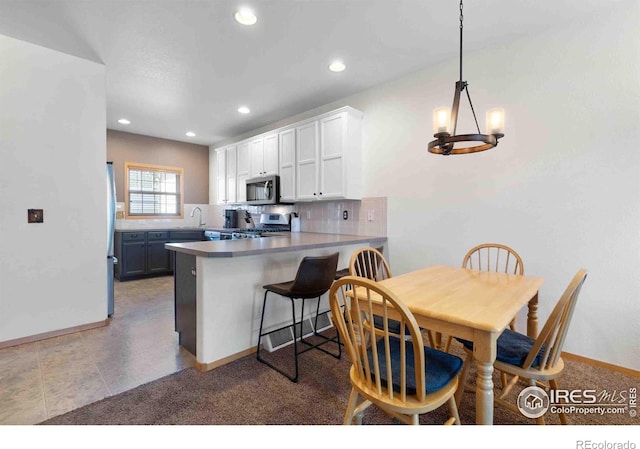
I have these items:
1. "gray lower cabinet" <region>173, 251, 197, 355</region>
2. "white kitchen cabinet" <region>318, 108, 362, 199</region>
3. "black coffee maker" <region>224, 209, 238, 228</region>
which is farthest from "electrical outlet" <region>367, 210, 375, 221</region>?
"black coffee maker" <region>224, 209, 238, 228</region>

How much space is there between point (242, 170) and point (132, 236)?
2.07 metres

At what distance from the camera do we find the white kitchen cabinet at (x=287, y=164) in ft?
13.8

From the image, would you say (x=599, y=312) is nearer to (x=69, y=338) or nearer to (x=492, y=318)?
(x=492, y=318)

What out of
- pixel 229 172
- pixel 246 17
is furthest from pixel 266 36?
pixel 229 172

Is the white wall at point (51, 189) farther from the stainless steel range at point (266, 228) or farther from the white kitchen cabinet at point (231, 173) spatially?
the white kitchen cabinet at point (231, 173)

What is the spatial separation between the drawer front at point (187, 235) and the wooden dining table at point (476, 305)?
4549 mm

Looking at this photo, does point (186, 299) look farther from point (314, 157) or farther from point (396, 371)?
point (314, 157)

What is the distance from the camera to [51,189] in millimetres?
2785

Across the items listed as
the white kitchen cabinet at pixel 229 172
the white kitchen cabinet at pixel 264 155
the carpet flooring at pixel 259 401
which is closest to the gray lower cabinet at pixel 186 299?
the carpet flooring at pixel 259 401

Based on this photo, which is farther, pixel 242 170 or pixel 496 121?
pixel 242 170

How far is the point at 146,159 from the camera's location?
223 inches

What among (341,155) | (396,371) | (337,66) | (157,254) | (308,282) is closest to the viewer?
(396,371)

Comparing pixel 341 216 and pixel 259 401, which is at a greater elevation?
pixel 341 216
